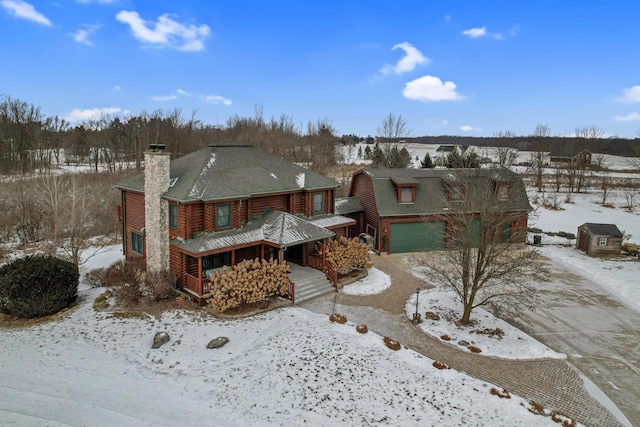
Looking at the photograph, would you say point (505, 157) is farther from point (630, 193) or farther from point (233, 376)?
point (233, 376)

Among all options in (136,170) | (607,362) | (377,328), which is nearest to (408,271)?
(377,328)

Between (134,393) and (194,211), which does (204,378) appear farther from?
(194,211)

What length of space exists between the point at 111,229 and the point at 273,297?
2046cm

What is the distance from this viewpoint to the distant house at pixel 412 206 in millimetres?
24422

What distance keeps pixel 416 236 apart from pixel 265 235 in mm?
11230

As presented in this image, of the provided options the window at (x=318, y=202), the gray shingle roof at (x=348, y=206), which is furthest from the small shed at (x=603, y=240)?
the window at (x=318, y=202)

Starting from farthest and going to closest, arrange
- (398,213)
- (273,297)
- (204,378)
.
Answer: (398,213)
(273,297)
(204,378)

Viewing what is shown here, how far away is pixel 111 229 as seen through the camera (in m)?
31.1

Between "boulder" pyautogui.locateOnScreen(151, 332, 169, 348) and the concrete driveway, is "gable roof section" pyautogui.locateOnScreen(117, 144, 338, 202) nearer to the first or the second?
"boulder" pyautogui.locateOnScreen(151, 332, 169, 348)

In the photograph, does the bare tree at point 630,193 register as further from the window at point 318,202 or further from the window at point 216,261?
the window at point 216,261

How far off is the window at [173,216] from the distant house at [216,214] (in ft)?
0.14

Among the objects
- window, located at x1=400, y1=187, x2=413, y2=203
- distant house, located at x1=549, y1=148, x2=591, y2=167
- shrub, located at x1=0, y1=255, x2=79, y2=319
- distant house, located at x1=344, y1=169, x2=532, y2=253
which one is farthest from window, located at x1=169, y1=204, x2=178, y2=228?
distant house, located at x1=549, y1=148, x2=591, y2=167

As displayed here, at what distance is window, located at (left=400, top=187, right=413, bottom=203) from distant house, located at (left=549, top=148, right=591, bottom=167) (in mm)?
40831

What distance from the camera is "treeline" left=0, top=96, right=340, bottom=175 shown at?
1945 inches
